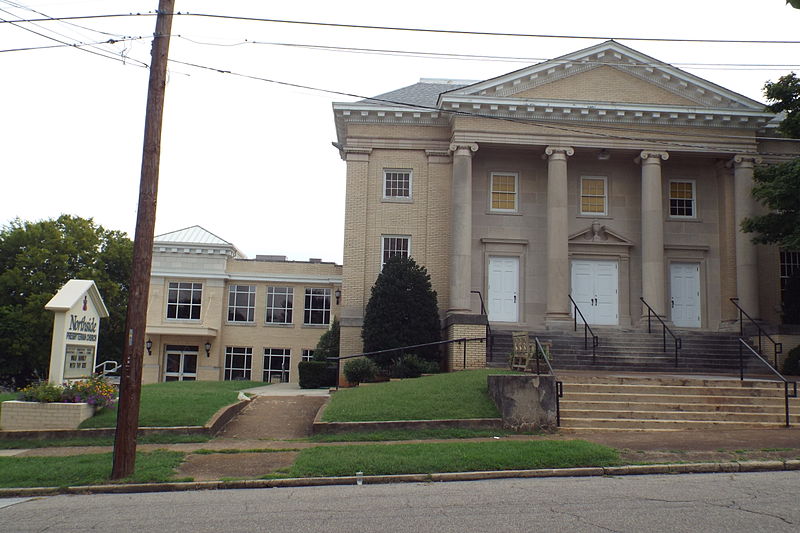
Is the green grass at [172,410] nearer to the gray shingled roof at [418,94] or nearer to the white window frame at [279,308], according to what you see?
the gray shingled roof at [418,94]

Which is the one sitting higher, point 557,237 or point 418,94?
point 418,94

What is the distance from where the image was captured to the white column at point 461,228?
25.3 metres

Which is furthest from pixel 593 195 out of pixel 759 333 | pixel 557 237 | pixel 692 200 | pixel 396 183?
pixel 759 333

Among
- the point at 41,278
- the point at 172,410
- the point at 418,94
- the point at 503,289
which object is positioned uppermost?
the point at 418,94

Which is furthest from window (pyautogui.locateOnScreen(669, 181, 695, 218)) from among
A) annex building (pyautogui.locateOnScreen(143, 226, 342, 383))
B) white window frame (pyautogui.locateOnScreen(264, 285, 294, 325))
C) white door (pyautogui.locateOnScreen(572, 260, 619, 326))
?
→ white window frame (pyautogui.locateOnScreen(264, 285, 294, 325))

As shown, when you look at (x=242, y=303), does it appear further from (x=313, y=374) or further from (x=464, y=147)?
(x=464, y=147)

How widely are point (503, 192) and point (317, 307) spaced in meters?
14.3

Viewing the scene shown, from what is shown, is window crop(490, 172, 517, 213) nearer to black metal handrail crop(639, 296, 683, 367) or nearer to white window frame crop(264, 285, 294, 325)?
black metal handrail crop(639, 296, 683, 367)

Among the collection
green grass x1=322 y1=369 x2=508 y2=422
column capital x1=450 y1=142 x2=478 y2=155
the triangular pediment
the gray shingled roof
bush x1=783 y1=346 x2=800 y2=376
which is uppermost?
the gray shingled roof

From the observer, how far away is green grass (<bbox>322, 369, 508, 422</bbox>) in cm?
1505

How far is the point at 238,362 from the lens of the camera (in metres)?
37.8

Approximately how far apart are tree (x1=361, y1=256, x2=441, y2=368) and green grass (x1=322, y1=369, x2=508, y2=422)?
4.82 m

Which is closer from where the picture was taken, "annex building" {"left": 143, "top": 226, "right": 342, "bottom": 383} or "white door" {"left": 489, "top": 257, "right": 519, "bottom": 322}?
"white door" {"left": 489, "top": 257, "right": 519, "bottom": 322}

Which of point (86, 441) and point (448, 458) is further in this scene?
point (86, 441)
